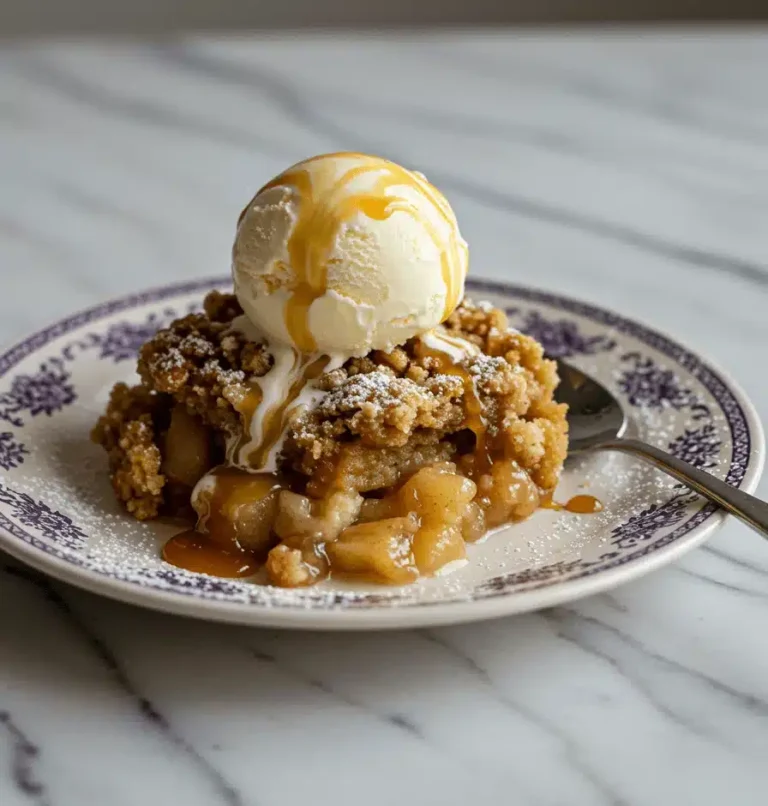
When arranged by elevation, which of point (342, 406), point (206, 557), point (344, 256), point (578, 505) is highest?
point (344, 256)

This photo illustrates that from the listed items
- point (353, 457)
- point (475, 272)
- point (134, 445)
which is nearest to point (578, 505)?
point (353, 457)

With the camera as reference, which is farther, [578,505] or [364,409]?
[578,505]

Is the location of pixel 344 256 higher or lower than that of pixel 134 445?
higher

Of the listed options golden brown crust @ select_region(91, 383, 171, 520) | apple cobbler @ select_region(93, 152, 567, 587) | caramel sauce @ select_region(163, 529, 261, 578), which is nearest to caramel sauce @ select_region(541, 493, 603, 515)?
apple cobbler @ select_region(93, 152, 567, 587)

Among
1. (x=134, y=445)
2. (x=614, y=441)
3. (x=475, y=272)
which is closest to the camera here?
(x=134, y=445)

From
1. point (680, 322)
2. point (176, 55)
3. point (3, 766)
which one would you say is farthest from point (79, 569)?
point (176, 55)

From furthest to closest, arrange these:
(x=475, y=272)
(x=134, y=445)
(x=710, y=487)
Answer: (x=475, y=272)
(x=134, y=445)
(x=710, y=487)

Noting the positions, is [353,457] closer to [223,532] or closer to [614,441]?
[223,532]
